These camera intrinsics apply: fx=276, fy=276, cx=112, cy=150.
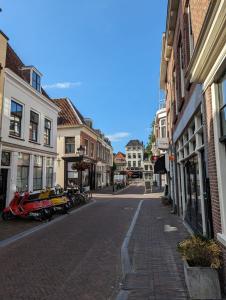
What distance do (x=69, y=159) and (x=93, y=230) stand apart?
20.7 metres

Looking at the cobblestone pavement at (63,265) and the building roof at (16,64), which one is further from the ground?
the building roof at (16,64)

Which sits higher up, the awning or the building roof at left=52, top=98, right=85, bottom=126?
the building roof at left=52, top=98, right=85, bottom=126

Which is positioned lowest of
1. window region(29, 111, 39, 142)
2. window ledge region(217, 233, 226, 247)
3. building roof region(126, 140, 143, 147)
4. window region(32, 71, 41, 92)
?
window ledge region(217, 233, 226, 247)

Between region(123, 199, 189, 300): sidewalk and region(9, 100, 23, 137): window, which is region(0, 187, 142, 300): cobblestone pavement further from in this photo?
region(9, 100, 23, 137): window

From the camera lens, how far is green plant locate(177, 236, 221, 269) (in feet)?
14.4

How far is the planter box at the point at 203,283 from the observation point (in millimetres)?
4188

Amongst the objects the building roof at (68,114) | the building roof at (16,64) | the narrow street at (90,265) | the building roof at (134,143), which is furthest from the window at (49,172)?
the building roof at (134,143)

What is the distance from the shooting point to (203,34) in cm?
459

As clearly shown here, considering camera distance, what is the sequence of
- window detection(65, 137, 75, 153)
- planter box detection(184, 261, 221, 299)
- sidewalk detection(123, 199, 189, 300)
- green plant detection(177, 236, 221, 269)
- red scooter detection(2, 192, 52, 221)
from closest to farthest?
planter box detection(184, 261, 221, 299)
green plant detection(177, 236, 221, 269)
sidewalk detection(123, 199, 189, 300)
red scooter detection(2, 192, 52, 221)
window detection(65, 137, 75, 153)

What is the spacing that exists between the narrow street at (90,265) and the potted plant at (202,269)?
0.29 m

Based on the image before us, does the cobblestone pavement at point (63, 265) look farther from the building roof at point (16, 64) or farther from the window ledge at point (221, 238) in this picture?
the building roof at point (16, 64)

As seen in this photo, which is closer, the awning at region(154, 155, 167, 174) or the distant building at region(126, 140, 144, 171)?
the awning at region(154, 155, 167, 174)

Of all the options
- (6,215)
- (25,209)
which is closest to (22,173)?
(6,215)

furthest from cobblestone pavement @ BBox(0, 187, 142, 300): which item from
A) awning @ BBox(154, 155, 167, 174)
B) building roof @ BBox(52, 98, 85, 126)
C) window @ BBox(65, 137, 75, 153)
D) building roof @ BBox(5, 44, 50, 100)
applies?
building roof @ BBox(52, 98, 85, 126)
